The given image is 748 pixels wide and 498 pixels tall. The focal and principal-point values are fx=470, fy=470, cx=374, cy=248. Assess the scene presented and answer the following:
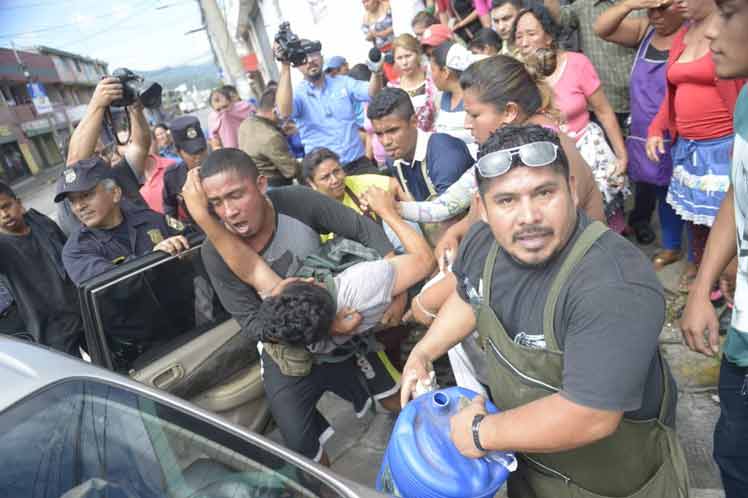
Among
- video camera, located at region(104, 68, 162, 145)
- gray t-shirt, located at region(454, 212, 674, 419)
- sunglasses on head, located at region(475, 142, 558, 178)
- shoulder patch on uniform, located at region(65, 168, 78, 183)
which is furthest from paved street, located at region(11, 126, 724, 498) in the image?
video camera, located at region(104, 68, 162, 145)

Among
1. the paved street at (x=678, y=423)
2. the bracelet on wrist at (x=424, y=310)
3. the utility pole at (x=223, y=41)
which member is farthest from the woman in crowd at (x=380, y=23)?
the utility pole at (x=223, y=41)

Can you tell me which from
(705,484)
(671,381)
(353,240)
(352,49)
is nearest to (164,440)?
(353,240)

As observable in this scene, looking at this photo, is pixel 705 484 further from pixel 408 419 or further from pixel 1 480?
pixel 1 480

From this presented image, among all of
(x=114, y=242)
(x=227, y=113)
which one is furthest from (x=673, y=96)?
(x=227, y=113)

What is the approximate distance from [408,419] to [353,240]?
1.14m

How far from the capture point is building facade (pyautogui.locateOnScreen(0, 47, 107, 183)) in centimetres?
3173

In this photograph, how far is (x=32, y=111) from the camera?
3650cm

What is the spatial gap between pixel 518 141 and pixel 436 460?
850mm

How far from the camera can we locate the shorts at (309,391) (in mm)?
2125

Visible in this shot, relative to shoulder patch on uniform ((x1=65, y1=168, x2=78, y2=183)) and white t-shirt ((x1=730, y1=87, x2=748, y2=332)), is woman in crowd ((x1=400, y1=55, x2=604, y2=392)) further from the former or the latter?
shoulder patch on uniform ((x1=65, y1=168, x2=78, y2=183))

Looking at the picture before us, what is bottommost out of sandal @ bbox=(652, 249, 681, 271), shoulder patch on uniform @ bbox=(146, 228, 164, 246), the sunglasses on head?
sandal @ bbox=(652, 249, 681, 271)

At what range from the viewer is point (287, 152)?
4.21 meters

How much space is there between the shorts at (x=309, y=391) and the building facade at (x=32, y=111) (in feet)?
92.7

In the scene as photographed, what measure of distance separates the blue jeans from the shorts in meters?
1.42
